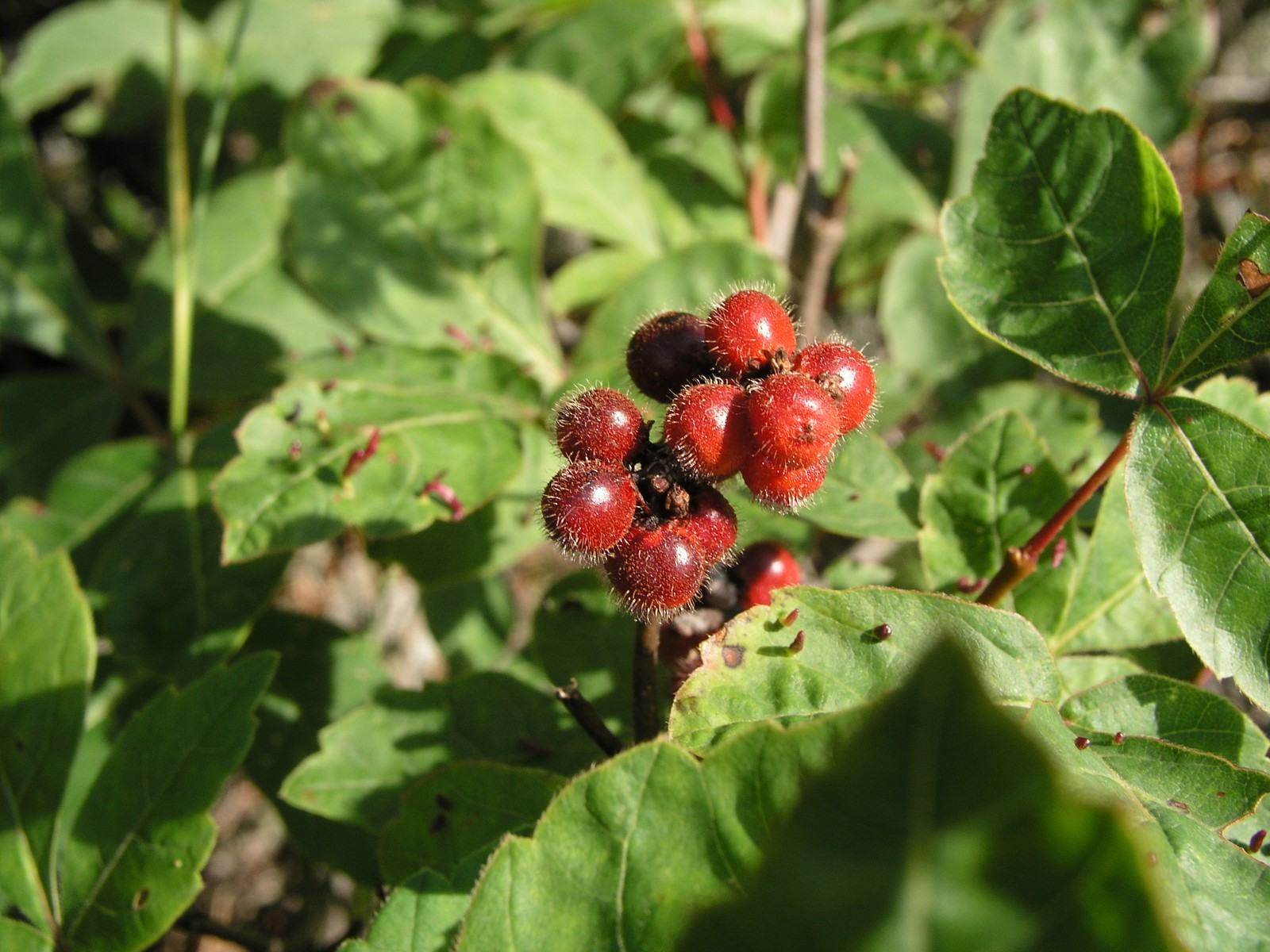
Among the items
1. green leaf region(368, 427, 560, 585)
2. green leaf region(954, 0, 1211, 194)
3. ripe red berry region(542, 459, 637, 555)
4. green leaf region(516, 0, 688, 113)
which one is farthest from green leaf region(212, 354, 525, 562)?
green leaf region(954, 0, 1211, 194)

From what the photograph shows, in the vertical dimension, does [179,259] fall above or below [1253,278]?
below

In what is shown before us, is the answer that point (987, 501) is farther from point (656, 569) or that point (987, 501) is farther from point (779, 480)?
point (656, 569)

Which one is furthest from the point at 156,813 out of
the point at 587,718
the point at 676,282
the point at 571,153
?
the point at 571,153

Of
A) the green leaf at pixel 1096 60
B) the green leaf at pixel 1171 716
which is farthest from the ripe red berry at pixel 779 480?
the green leaf at pixel 1096 60

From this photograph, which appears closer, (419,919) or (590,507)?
(590,507)

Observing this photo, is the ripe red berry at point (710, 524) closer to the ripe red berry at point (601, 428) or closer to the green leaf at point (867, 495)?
the ripe red berry at point (601, 428)

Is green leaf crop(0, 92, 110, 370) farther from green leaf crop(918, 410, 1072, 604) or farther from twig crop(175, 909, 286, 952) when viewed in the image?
green leaf crop(918, 410, 1072, 604)

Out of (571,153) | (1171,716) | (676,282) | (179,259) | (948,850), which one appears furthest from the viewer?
(571,153)
